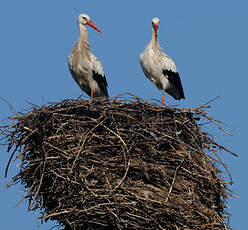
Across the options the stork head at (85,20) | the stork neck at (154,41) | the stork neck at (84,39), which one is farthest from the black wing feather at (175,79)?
the stork head at (85,20)

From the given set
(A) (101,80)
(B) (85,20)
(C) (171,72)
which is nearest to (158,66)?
(C) (171,72)

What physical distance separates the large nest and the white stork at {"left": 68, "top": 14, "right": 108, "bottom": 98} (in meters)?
2.42

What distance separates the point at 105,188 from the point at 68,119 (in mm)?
1206

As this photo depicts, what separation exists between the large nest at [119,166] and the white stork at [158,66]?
2372mm

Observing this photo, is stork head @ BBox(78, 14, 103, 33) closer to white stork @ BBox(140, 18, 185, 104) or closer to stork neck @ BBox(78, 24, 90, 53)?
stork neck @ BBox(78, 24, 90, 53)

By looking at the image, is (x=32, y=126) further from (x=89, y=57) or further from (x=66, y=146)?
(x=89, y=57)

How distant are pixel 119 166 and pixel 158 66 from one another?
3427 mm

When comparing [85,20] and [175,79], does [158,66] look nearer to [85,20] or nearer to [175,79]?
[175,79]

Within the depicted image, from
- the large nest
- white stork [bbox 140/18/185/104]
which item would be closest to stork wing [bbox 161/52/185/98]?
white stork [bbox 140/18/185/104]

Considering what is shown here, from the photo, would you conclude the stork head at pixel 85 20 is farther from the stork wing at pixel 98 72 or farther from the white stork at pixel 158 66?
the white stork at pixel 158 66

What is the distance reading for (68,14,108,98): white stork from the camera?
38.6 feet

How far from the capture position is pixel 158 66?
38.8ft

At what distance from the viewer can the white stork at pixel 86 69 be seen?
11.8 m

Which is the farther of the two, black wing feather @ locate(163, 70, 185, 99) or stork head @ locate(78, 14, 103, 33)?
stork head @ locate(78, 14, 103, 33)
